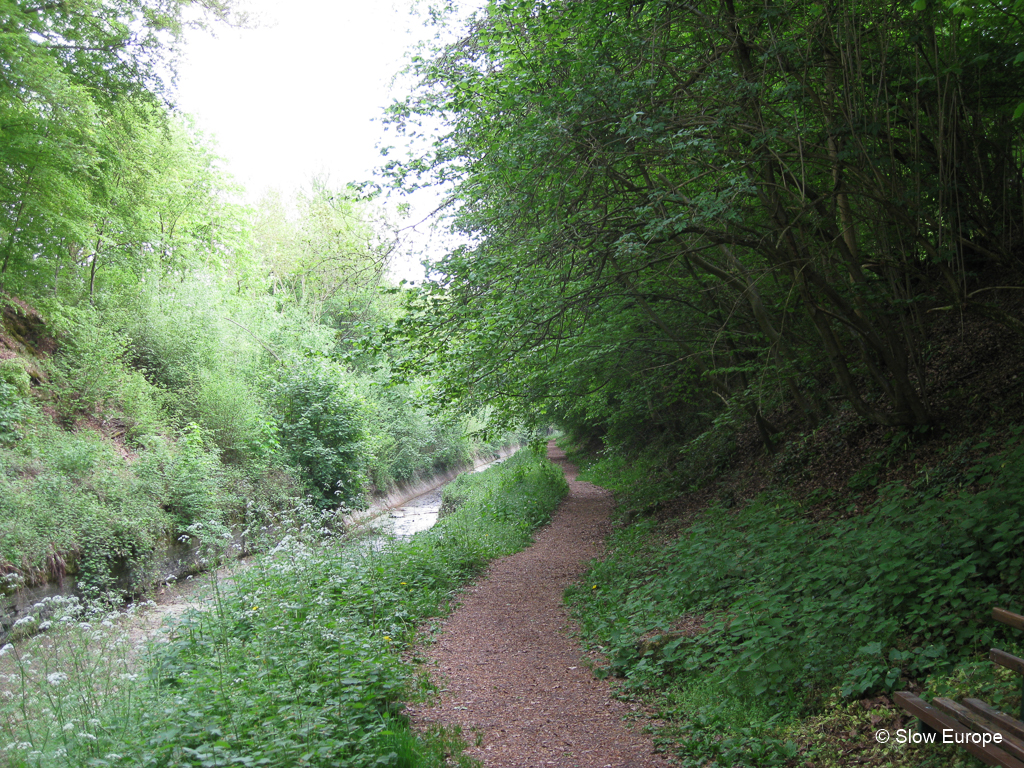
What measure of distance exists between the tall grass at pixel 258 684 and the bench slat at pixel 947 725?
9.02 ft

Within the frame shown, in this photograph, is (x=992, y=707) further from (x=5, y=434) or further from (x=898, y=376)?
(x=5, y=434)

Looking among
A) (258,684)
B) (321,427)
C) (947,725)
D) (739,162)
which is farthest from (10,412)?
(947,725)

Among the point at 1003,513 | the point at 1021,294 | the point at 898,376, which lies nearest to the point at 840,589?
the point at 1003,513

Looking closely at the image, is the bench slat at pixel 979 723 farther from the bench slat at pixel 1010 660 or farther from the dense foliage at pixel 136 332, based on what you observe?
the dense foliage at pixel 136 332

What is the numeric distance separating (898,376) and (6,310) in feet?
60.8

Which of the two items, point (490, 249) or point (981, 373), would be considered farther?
point (490, 249)

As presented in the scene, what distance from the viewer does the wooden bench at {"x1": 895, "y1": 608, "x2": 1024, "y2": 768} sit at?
2730 mm

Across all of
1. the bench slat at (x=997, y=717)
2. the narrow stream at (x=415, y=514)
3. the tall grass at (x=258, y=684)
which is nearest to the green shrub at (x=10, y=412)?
the tall grass at (x=258, y=684)

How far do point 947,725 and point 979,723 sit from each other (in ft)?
0.67

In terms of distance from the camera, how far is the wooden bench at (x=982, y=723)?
8.96 feet

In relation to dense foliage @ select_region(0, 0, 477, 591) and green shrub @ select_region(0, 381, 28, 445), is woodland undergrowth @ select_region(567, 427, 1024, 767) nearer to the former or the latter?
dense foliage @ select_region(0, 0, 477, 591)

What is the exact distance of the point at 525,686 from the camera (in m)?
5.68

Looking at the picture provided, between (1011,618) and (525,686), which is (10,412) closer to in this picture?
(525,686)

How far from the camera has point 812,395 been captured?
10.6 metres
